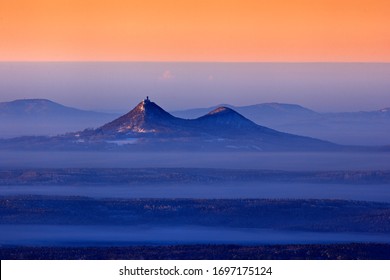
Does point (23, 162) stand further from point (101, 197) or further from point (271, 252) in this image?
point (271, 252)

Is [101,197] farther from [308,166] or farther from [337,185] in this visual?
[308,166]

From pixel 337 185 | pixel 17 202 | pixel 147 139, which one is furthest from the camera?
pixel 147 139

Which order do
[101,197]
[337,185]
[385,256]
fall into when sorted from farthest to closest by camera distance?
[337,185] → [101,197] → [385,256]

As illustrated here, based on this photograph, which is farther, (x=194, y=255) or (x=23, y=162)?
(x=23, y=162)

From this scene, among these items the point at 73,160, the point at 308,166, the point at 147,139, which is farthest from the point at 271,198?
the point at 147,139

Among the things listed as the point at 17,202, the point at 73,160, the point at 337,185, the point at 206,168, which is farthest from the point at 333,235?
the point at 73,160

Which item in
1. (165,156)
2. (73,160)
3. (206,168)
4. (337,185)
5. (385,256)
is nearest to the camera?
(385,256)

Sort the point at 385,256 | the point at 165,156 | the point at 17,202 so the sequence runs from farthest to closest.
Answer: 1. the point at 165,156
2. the point at 17,202
3. the point at 385,256

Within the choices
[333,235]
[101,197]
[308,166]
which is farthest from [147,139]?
[333,235]

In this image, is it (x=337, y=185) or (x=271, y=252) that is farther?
(x=337, y=185)
